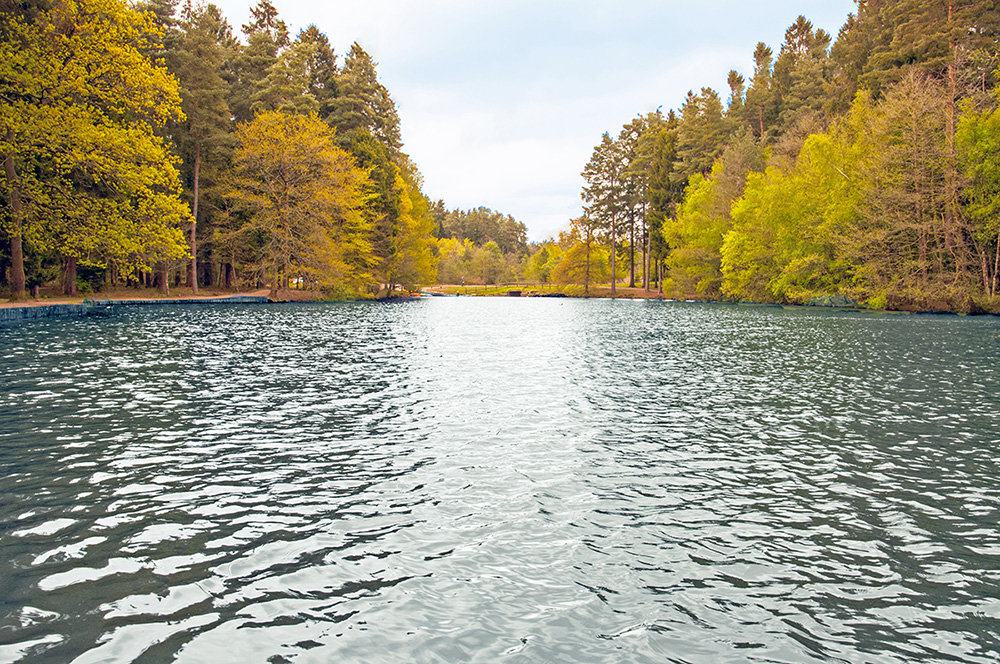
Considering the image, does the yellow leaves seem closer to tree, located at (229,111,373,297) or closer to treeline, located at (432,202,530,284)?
tree, located at (229,111,373,297)

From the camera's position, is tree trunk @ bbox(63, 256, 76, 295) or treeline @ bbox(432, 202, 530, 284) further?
treeline @ bbox(432, 202, 530, 284)

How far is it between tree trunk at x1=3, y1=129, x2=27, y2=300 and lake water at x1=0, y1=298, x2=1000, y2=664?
81.0ft

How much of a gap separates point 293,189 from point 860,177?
152 feet

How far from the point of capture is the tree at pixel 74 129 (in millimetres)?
32094

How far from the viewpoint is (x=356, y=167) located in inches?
2383

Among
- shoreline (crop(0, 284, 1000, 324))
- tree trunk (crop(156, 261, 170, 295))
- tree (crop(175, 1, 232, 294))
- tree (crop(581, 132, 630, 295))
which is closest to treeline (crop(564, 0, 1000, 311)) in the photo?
shoreline (crop(0, 284, 1000, 324))

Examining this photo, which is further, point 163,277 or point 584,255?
point 584,255

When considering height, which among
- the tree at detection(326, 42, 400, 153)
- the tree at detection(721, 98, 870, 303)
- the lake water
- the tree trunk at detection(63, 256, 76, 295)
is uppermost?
the tree at detection(326, 42, 400, 153)

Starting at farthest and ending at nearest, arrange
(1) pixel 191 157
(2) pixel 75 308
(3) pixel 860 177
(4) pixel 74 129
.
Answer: (1) pixel 191 157
(3) pixel 860 177
(2) pixel 75 308
(4) pixel 74 129

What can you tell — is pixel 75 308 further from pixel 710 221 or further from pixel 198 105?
pixel 710 221

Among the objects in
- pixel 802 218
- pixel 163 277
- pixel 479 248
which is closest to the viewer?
pixel 163 277

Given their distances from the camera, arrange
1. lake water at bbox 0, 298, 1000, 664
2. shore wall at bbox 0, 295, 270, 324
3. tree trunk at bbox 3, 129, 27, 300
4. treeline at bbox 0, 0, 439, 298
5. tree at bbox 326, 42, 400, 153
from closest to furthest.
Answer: lake water at bbox 0, 298, 1000, 664 → shore wall at bbox 0, 295, 270, 324 → tree trunk at bbox 3, 129, 27, 300 → treeline at bbox 0, 0, 439, 298 → tree at bbox 326, 42, 400, 153

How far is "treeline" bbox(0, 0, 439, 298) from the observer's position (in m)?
33.3

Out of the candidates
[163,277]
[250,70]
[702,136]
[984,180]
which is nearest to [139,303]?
[163,277]
